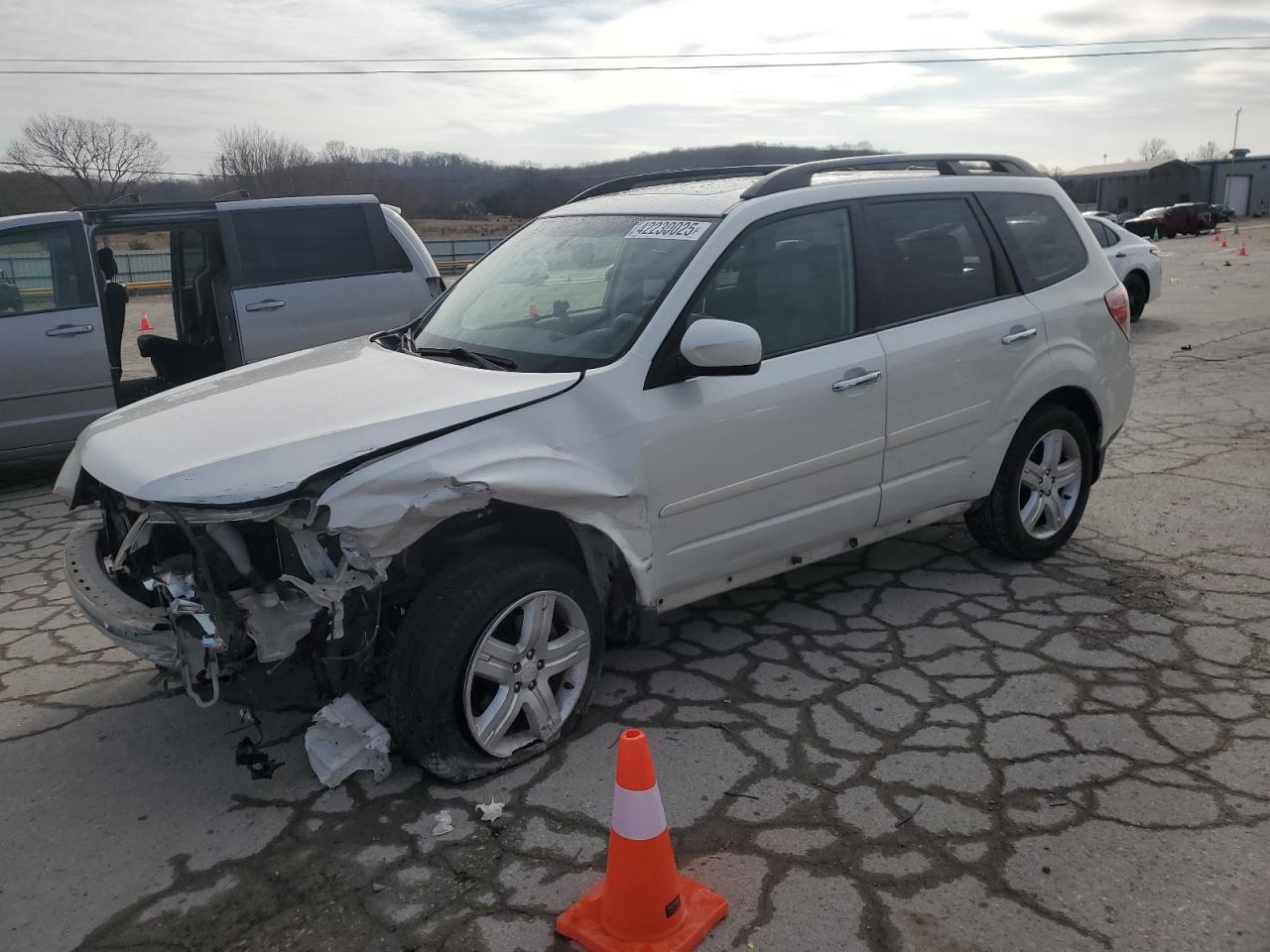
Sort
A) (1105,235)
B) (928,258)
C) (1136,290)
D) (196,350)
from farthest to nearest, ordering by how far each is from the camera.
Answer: (1136,290) → (1105,235) → (196,350) → (928,258)

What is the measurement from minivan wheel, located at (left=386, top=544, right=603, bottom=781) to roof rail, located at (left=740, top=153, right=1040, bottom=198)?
5.99 feet

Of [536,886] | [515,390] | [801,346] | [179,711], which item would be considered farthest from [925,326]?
[179,711]

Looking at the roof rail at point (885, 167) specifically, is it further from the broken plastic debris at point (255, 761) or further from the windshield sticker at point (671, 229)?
the broken plastic debris at point (255, 761)

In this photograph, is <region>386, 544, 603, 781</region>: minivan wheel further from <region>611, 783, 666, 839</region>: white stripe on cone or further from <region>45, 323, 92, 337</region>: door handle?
<region>45, 323, 92, 337</region>: door handle

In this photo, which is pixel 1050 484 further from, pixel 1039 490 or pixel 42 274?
pixel 42 274

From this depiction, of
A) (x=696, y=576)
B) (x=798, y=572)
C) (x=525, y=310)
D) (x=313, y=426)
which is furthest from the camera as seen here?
(x=798, y=572)

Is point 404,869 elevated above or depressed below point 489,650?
below

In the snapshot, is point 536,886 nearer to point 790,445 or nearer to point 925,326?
point 790,445

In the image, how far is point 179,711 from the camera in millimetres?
4000

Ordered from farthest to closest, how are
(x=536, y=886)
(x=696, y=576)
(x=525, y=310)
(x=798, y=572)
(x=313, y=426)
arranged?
(x=798, y=572)
(x=525, y=310)
(x=696, y=576)
(x=313, y=426)
(x=536, y=886)

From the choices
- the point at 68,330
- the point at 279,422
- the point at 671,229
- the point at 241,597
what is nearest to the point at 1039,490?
the point at 671,229

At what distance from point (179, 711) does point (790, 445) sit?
2.64 meters

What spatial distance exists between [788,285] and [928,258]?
Result: 34.0 inches

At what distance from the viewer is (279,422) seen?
3.34 m
